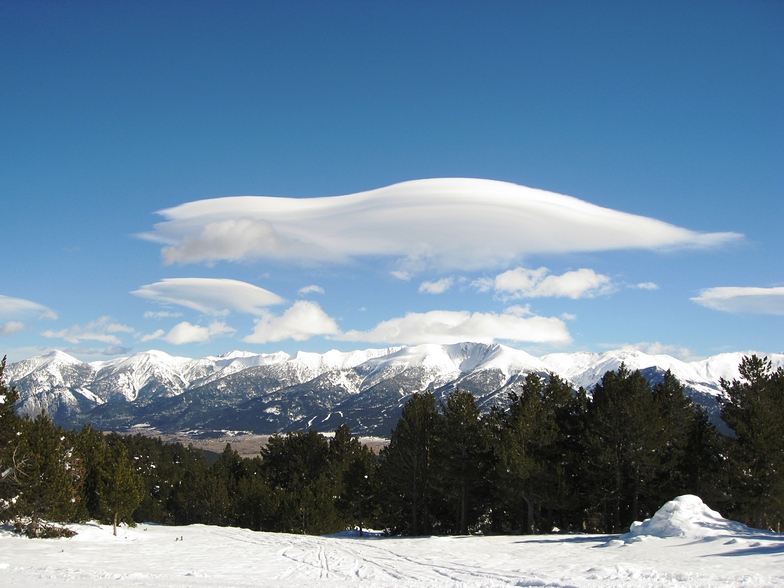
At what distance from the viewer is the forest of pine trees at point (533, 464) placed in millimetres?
35719

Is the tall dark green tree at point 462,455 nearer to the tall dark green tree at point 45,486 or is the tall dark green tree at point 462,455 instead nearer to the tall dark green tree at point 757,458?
the tall dark green tree at point 757,458

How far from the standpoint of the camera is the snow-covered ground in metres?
22.1

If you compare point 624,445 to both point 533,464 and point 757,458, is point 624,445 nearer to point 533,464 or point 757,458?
point 533,464

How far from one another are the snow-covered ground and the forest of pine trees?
3844 mm

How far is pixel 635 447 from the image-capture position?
4200cm

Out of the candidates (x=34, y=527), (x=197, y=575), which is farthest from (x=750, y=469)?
(x=34, y=527)

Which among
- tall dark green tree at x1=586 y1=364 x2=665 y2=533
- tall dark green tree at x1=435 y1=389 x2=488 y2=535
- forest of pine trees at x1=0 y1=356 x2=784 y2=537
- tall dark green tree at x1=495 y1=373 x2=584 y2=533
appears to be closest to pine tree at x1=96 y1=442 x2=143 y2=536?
forest of pine trees at x1=0 y1=356 x2=784 y2=537

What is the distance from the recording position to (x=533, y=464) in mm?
40812

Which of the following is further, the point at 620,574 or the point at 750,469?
the point at 750,469

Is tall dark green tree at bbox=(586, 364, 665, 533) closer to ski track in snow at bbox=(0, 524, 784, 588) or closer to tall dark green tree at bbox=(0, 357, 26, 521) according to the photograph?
ski track in snow at bbox=(0, 524, 784, 588)

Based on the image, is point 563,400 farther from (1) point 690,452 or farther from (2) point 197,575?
(2) point 197,575

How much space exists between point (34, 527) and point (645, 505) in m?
41.5

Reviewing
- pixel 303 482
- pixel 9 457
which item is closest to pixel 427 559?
pixel 9 457

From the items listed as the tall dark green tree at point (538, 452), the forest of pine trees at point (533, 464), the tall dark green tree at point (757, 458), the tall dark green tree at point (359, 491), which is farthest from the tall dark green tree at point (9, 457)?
the tall dark green tree at point (757, 458)
